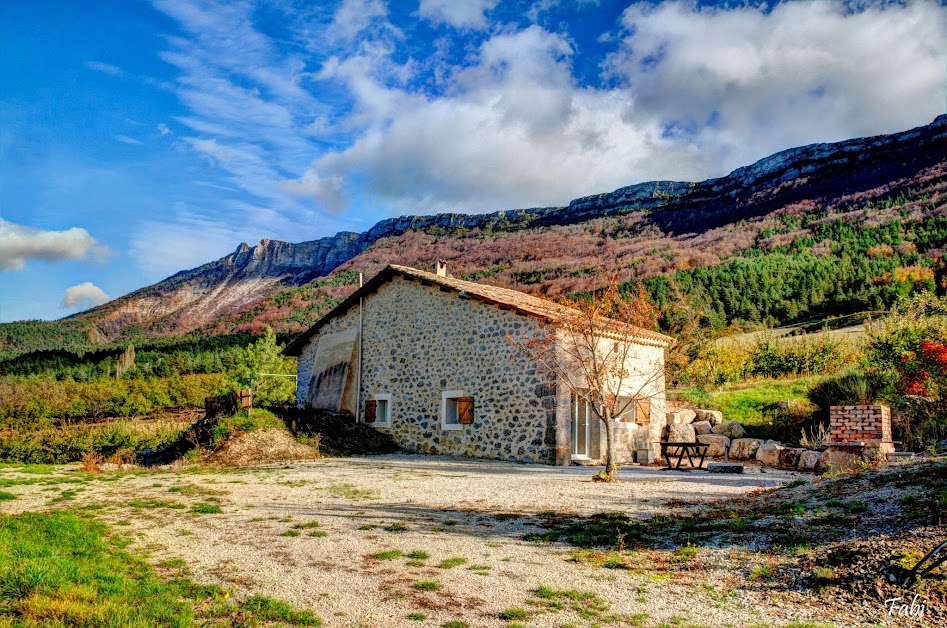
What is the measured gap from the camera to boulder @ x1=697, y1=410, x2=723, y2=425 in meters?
17.4

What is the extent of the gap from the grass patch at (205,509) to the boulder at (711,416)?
1345cm

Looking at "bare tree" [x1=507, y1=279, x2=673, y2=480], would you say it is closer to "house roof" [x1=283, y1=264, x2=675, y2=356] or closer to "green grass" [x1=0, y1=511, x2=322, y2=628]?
"house roof" [x1=283, y1=264, x2=675, y2=356]

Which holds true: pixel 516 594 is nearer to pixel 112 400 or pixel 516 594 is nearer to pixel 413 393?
pixel 413 393

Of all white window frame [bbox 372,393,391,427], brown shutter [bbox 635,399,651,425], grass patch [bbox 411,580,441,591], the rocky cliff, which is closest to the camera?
grass patch [bbox 411,580,441,591]

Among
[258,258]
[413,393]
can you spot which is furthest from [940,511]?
[258,258]

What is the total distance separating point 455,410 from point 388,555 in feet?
36.1

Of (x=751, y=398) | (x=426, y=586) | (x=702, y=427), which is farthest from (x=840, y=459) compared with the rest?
(x=426, y=586)

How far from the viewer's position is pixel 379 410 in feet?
62.6

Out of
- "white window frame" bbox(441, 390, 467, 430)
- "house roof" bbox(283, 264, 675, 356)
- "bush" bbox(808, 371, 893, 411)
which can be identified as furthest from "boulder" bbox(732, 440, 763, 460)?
"white window frame" bbox(441, 390, 467, 430)

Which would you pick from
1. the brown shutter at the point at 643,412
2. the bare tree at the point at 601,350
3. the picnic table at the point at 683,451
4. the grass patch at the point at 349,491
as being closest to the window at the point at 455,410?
the bare tree at the point at 601,350

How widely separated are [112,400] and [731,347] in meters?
26.5

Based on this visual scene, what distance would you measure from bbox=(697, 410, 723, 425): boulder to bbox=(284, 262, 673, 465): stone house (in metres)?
1.09

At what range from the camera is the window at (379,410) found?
61.0 ft

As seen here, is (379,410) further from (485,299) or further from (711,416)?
(711,416)
